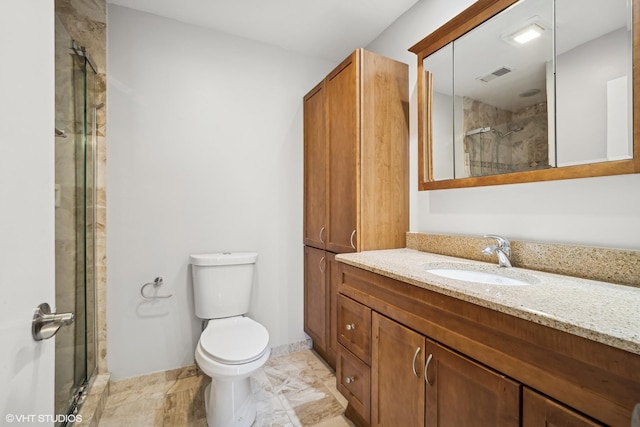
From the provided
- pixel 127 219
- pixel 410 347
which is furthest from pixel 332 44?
pixel 410 347

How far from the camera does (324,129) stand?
78.5 inches

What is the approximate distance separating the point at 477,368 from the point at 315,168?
5.39 feet

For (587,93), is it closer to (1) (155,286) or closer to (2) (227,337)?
(2) (227,337)

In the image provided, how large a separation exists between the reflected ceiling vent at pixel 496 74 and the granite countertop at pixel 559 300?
2.98 ft

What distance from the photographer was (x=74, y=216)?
153 centimetres

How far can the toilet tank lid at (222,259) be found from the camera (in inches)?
71.7

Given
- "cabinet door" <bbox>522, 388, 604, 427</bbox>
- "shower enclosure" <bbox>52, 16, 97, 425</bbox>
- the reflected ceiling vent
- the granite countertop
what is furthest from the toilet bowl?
the reflected ceiling vent

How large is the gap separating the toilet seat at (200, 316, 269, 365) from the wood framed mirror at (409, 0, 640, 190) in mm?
1306

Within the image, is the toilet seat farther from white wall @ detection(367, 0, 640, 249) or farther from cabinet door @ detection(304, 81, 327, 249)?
white wall @ detection(367, 0, 640, 249)

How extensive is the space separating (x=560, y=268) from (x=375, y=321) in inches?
30.0

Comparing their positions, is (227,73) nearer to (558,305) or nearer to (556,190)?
(556,190)
